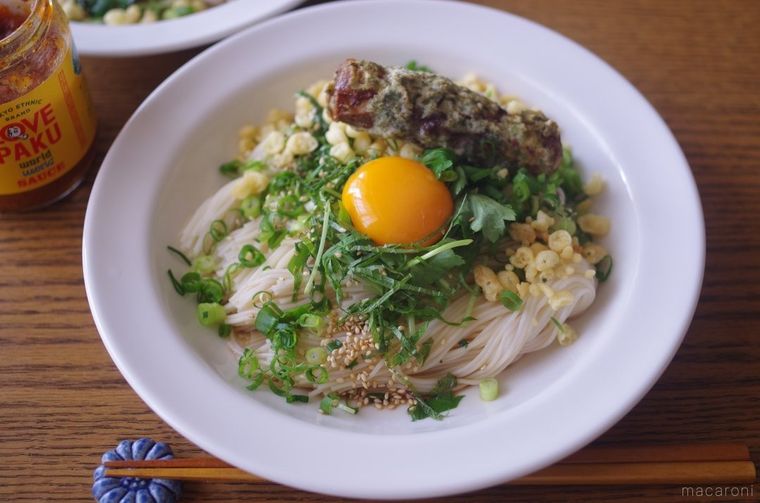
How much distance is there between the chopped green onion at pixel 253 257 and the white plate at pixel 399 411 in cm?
28

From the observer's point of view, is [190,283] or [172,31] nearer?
[190,283]

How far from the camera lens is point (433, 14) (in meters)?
3.42

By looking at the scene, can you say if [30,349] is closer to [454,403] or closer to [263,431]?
[263,431]

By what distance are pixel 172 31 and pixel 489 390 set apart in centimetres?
232

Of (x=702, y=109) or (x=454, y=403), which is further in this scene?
(x=702, y=109)

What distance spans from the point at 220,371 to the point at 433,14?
1965 millimetres

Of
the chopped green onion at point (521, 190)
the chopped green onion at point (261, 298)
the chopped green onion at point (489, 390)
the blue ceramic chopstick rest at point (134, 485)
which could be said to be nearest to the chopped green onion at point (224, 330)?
the chopped green onion at point (261, 298)

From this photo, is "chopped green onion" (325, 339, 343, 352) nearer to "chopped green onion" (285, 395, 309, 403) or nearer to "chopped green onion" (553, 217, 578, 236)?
"chopped green onion" (285, 395, 309, 403)

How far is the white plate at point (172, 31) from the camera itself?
3.44m

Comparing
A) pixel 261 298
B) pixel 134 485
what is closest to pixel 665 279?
pixel 261 298

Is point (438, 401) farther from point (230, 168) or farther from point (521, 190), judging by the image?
point (230, 168)

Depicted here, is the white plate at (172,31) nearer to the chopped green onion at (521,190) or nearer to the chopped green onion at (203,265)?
the chopped green onion at (203,265)

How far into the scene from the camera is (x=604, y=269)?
2.85 meters

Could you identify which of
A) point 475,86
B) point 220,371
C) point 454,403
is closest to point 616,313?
point 454,403
